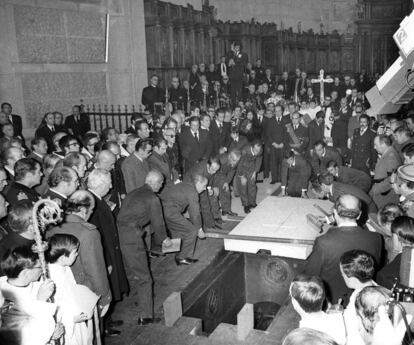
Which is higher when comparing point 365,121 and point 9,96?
point 9,96

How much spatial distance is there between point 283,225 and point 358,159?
14.4ft

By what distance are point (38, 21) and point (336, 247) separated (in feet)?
30.5

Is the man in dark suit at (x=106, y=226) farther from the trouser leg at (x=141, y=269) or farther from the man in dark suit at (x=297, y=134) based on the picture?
the man in dark suit at (x=297, y=134)

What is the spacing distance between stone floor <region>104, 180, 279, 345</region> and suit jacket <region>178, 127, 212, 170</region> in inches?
79.2

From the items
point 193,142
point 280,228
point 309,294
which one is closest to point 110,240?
point 309,294

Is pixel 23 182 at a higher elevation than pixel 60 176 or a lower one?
lower

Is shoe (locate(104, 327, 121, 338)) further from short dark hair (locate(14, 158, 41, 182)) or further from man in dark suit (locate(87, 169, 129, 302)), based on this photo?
short dark hair (locate(14, 158, 41, 182))

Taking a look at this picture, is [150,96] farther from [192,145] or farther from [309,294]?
[309,294]

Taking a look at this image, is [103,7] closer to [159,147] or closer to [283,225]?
[159,147]

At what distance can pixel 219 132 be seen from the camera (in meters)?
10.1

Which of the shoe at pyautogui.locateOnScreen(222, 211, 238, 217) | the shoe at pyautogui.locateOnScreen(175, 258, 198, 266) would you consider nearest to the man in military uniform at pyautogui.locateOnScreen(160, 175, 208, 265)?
the shoe at pyautogui.locateOnScreen(175, 258, 198, 266)

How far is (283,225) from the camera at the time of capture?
639 cm

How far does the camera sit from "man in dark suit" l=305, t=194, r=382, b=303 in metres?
3.88

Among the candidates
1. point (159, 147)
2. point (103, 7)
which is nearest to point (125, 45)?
point (103, 7)
